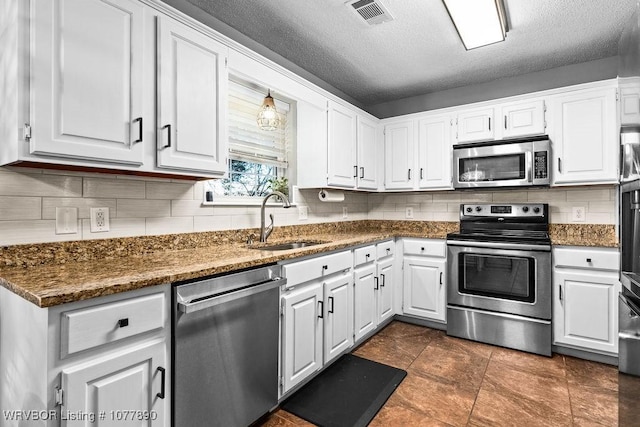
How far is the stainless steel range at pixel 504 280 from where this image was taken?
2.70m

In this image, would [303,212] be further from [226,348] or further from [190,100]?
[226,348]

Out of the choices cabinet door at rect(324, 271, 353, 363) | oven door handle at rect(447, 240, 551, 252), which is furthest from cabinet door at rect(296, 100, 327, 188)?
oven door handle at rect(447, 240, 551, 252)

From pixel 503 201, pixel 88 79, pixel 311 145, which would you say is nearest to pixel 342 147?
pixel 311 145

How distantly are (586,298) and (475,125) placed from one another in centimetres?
173

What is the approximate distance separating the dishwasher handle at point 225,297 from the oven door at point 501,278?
1.87 meters

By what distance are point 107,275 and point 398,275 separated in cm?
264

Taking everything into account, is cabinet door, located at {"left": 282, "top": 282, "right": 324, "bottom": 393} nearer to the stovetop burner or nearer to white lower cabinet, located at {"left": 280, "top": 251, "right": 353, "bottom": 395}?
white lower cabinet, located at {"left": 280, "top": 251, "right": 353, "bottom": 395}

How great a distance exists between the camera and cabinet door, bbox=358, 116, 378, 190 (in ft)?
11.2

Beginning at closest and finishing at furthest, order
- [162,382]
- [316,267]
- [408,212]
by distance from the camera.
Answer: [162,382], [316,267], [408,212]

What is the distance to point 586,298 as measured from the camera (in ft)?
8.45

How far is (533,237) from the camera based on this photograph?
2850mm

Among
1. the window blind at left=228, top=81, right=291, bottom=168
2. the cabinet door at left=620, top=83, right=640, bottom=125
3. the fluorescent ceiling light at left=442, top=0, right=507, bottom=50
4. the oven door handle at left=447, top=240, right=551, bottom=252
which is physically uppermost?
the fluorescent ceiling light at left=442, top=0, right=507, bottom=50

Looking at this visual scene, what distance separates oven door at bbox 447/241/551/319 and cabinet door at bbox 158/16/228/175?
2251 mm

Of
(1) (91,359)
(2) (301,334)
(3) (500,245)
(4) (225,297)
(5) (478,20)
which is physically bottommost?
(2) (301,334)
